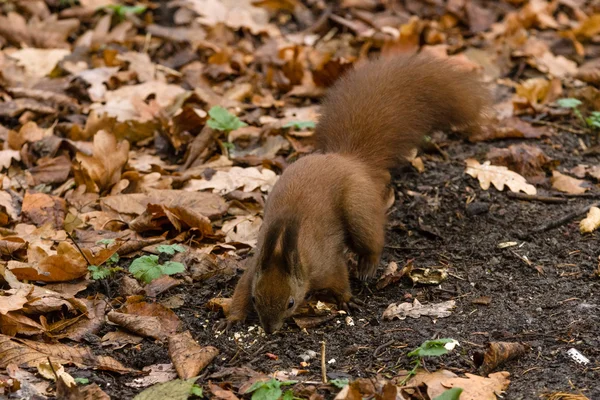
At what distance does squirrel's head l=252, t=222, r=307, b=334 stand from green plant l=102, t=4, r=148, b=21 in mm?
3647

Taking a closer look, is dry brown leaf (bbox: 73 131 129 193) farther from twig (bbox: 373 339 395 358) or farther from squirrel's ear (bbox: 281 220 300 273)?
twig (bbox: 373 339 395 358)

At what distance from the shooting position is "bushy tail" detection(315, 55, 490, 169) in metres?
4.01

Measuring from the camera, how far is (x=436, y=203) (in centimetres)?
433

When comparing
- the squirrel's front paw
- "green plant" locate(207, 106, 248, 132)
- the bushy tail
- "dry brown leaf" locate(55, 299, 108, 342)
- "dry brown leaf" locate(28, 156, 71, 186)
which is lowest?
"dry brown leaf" locate(28, 156, 71, 186)

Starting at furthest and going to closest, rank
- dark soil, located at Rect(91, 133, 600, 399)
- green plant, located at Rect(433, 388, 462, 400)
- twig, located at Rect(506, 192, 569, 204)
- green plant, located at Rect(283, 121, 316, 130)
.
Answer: green plant, located at Rect(283, 121, 316, 130) → twig, located at Rect(506, 192, 569, 204) → dark soil, located at Rect(91, 133, 600, 399) → green plant, located at Rect(433, 388, 462, 400)

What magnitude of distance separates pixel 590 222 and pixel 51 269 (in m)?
2.57

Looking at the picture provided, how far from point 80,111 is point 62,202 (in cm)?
121

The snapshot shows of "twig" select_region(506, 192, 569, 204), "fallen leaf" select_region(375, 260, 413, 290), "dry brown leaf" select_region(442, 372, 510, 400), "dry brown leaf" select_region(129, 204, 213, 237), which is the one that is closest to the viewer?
"dry brown leaf" select_region(442, 372, 510, 400)

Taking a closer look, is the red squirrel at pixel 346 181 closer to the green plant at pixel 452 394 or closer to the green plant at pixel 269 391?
the green plant at pixel 269 391

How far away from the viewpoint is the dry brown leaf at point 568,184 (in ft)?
14.4

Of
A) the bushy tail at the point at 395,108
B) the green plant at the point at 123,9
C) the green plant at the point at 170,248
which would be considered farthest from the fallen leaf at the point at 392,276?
the green plant at the point at 123,9

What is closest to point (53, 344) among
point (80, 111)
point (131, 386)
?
point (131, 386)

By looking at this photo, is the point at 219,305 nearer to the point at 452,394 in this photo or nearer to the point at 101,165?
the point at 452,394

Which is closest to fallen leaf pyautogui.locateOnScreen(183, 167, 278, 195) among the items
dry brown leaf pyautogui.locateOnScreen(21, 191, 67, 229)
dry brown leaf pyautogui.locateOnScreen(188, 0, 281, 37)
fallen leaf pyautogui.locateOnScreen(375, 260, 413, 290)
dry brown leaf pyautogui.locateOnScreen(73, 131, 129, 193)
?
dry brown leaf pyautogui.locateOnScreen(73, 131, 129, 193)
